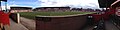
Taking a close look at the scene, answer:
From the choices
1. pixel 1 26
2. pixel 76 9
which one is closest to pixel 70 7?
pixel 76 9

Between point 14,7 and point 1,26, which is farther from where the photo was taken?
point 14,7

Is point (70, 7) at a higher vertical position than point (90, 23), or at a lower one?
higher

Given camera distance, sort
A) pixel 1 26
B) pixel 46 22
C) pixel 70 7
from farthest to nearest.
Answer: pixel 70 7, pixel 46 22, pixel 1 26

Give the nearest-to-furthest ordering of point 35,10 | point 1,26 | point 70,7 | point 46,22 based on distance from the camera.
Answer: point 1,26 < point 46,22 < point 35,10 < point 70,7

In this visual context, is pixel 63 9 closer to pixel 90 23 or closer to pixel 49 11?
pixel 49 11

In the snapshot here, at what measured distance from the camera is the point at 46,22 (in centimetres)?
1138

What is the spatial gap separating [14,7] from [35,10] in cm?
127

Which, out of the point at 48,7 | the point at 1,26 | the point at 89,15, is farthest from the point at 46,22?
the point at 1,26

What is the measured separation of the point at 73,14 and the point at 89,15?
2.16 metres

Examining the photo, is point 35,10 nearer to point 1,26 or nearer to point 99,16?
point 99,16

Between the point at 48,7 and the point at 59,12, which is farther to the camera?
the point at 48,7

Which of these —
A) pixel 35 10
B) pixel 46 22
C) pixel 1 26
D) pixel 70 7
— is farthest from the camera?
pixel 70 7

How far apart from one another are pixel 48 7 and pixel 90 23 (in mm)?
2535

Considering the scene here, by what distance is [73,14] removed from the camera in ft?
39.4
